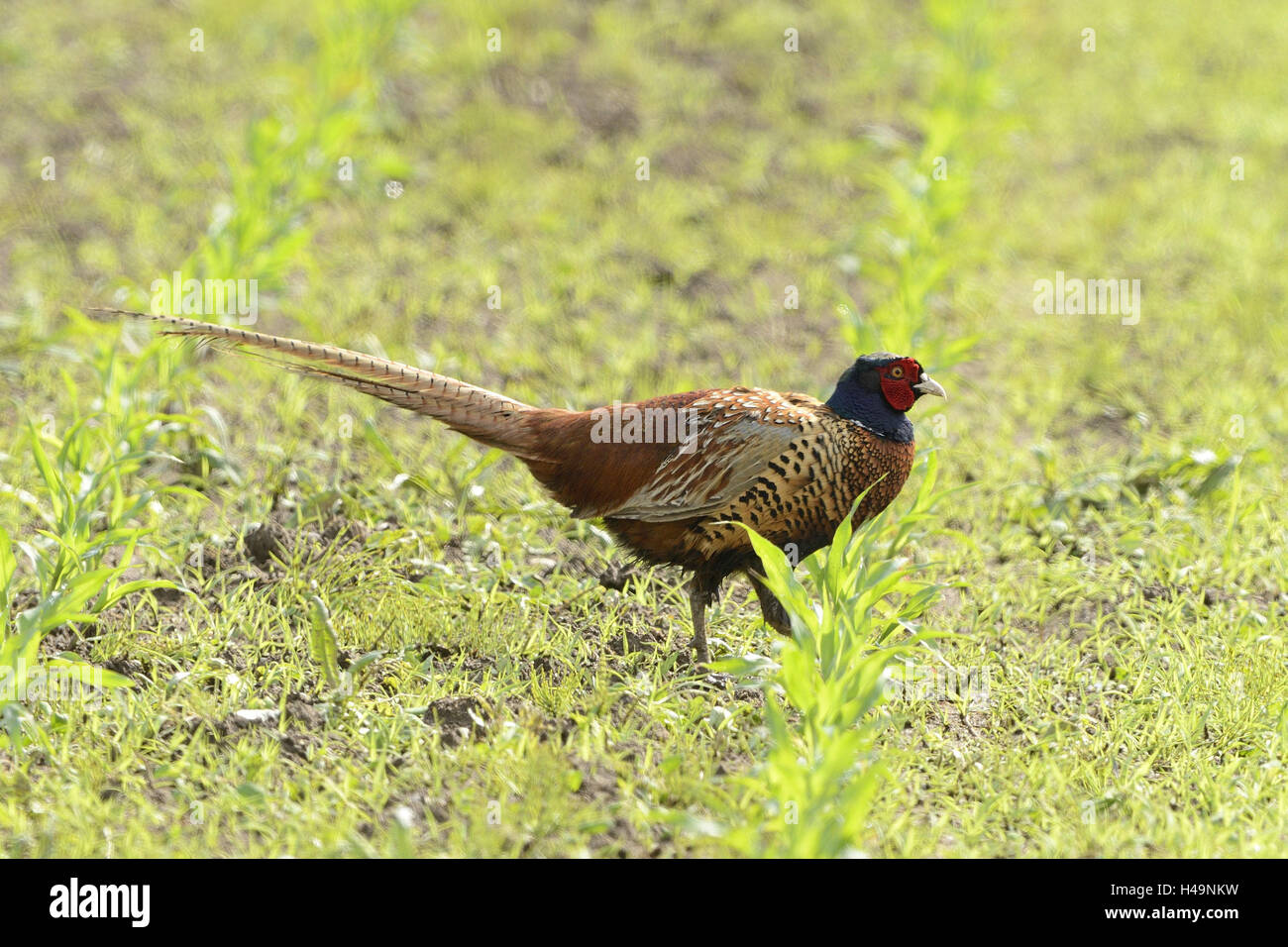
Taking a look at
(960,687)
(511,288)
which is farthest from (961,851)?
(511,288)

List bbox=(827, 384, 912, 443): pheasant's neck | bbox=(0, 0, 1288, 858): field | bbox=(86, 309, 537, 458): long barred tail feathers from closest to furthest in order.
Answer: bbox=(0, 0, 1288, 858): field → bbox=(86, 309, 537, 458): long barred tail feathers → bbox=(827, 384, 912, 443): pheasant's neck

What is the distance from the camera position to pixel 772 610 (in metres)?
4.15

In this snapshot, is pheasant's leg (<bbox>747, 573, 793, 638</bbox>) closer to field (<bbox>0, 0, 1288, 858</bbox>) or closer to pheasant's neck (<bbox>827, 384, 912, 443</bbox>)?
field (<bbox>0, 0, 1288, 858</bbox>)

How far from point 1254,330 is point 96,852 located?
6105 mm

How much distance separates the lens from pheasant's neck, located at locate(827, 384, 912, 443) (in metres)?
4.10

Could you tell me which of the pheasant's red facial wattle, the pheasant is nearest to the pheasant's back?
the pheasant

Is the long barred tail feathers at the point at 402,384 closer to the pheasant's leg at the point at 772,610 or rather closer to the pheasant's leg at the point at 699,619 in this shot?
the pheasant's leg at the point at 699,619

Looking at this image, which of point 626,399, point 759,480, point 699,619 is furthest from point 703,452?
point 626,399

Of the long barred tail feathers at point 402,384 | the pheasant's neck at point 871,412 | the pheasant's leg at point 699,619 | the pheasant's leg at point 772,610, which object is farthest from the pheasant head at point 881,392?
the long barred tail feathers at point 402,384

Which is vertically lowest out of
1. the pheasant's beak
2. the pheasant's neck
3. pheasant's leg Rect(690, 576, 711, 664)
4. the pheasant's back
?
pheasant's leg Rect(690, 576, 711, 664)

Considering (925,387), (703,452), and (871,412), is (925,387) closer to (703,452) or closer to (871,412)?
(871,412)

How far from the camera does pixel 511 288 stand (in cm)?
704

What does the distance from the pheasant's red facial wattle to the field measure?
1.26ft

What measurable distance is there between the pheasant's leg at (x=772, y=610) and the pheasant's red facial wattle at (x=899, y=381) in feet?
2.27
